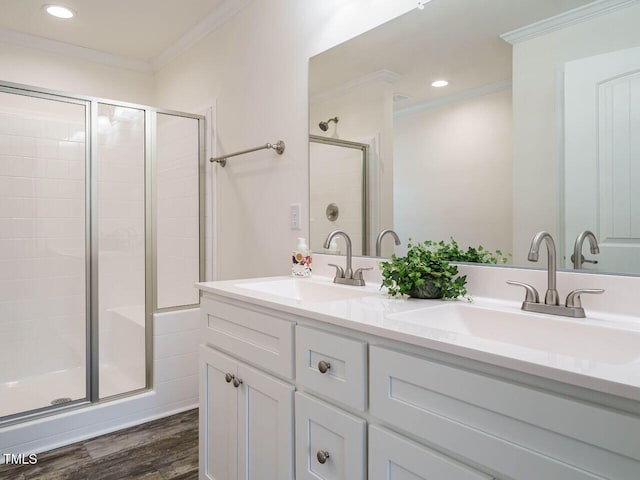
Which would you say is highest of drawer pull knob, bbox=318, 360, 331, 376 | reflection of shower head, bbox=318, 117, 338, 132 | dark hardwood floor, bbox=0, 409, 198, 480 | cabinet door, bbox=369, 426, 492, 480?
reflection of shower head, bbox=318, 117, 338, 132

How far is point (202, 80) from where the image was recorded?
2838 millimetres

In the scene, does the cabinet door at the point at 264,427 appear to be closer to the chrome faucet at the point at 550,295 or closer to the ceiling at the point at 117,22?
the chrome faucet at the point at 550,295

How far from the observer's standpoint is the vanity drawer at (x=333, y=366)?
97 centimetres

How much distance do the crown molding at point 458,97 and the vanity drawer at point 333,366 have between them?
90 centimetres

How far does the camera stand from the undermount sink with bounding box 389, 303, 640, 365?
0.90 m

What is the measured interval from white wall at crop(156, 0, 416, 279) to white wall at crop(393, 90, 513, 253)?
1.52 feet

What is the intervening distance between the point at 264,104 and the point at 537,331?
1.76 meters

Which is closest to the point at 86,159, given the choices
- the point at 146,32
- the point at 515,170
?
the point at 146,32

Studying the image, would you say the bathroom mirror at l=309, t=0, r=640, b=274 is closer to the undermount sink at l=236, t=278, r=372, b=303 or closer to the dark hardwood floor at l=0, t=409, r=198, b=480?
the undermount sink at l=236, t=278, r=372, b=303

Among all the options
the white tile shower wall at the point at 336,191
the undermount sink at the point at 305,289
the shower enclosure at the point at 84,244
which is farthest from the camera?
the shower enclosure at the point at 84,244

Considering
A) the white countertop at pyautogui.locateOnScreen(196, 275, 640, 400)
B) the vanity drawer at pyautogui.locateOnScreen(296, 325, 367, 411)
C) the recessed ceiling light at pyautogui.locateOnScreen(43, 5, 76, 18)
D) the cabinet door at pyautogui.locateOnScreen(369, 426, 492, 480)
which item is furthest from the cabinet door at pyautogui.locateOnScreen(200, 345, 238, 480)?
the recessed ceiling light at pyautogui.locateOnScreen(43, 5, 76, 18)

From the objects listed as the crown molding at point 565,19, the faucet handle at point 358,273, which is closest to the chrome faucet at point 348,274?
the faucet handle at point 358,273

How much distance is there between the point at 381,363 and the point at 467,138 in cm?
85

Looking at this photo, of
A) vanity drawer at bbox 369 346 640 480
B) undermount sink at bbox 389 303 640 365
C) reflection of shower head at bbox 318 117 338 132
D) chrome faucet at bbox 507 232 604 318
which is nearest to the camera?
vanity drawer at bbox 369 346 640 480
